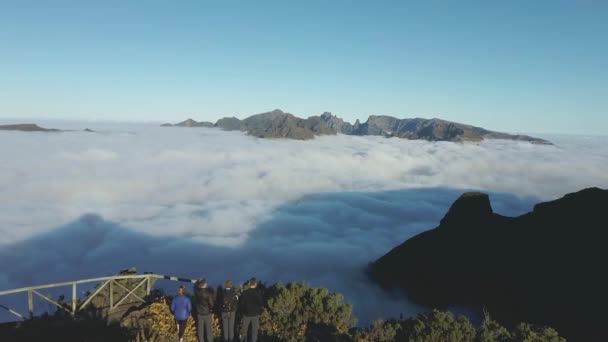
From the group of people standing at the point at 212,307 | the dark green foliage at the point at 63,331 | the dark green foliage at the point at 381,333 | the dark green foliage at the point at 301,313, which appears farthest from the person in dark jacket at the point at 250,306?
the dark green foliage at the point at 63,331

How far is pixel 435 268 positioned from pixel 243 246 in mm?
103585

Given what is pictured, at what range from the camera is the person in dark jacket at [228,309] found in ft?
34.8

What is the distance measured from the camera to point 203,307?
10.3 metres

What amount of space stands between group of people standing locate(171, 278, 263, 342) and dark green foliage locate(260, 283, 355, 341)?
6.63 ft

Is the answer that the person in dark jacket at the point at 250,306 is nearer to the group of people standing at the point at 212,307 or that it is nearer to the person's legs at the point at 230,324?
the group of people standing at the point at 212,307

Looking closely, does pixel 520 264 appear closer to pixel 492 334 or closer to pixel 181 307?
pixel 492 334

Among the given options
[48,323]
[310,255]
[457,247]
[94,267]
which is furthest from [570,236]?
[94,267]

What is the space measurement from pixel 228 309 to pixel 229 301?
0.25 meters

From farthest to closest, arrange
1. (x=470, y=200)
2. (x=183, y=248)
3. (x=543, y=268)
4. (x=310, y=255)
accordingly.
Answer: (x=183, y=248)
(x=310, y=255)
(x=470, y=200)
(x=543, y=268)

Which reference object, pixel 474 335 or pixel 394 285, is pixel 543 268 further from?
pixel 474 335

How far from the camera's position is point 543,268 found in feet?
174

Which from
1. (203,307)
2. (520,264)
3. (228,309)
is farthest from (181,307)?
(520,264)

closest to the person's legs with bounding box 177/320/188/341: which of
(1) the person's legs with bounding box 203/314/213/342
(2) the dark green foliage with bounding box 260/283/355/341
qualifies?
(1) the person's legs with bounding box 203/314/213/342

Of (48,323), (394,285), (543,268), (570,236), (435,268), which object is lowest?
(394,285)
